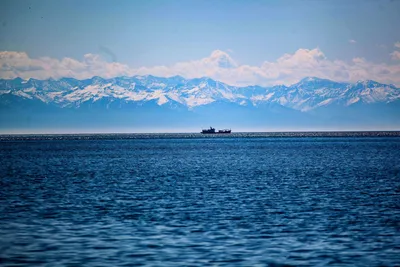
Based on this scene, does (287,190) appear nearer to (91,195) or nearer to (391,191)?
(391,191)

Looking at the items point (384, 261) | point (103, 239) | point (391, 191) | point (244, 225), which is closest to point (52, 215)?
point (103, 239)

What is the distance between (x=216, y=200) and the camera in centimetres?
3784

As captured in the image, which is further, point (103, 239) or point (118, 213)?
point (118, 213)

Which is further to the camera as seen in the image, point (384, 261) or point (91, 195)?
point (91, 195)

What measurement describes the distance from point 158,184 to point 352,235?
27.9 m

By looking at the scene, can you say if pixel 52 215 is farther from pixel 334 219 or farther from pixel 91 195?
pixel 334 219

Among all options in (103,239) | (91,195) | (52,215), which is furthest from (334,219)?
(91,195)

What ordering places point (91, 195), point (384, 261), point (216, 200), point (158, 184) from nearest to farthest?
point (384, 261), point (216, 200), point (91, 195), point (158, 184)

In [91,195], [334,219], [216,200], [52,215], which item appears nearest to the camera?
[334,219]

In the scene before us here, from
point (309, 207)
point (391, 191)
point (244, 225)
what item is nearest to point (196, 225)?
point (244, 225)

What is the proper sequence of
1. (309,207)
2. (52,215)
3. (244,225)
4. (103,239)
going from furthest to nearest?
(309,207) → (52,215) → (244,225) → (103,239)

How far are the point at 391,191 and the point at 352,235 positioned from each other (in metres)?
19.7

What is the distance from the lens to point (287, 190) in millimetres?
44594

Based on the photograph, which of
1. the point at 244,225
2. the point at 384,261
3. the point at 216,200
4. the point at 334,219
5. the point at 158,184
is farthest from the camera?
the point at 158,184
